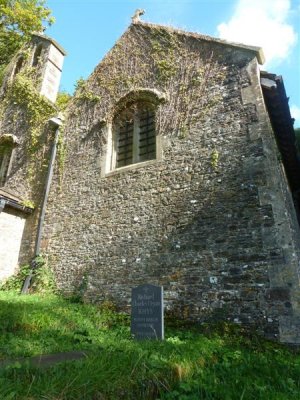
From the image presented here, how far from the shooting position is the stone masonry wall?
6.32 metres

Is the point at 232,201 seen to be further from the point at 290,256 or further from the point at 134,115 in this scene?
the point at 134,115

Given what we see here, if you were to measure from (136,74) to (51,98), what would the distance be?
4.60 m

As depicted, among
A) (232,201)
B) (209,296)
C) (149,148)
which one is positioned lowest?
(209,296)

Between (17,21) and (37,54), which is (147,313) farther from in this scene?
(17,21)

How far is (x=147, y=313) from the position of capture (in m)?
5.95

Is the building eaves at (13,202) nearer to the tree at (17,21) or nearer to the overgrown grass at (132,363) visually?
the overgrown grass at (132,363)

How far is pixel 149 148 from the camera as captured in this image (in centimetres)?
910

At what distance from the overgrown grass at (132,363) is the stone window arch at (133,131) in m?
4.20

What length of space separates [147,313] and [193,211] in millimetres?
2500

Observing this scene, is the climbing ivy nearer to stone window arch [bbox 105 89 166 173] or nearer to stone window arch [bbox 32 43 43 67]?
stone window arch [bbox 32 43 43 67]

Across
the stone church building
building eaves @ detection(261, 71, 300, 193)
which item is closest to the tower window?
the stone church building

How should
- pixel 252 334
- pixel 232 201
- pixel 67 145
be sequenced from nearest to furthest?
1. pixel 252 334
2. pixel 232 201
3. pixel 67 145

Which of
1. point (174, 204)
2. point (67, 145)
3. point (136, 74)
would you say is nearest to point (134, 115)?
point (136, 74)

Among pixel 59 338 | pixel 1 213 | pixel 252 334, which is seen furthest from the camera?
pixel 1 213
